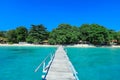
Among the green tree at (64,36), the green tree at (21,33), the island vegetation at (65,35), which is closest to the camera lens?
the green tree at (64,36)

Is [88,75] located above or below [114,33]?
below

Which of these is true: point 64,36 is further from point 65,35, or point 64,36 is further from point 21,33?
point 21,33

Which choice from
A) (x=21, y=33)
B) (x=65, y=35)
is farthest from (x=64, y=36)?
(x=21, y=33)

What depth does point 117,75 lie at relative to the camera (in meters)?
12.5

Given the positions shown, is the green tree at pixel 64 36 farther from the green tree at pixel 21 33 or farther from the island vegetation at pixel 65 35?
the green tree at pixel 21 33

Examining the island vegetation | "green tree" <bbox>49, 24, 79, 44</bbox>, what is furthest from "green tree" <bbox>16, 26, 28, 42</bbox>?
"green tree" <bbox>49, 24, 79, 44</bbox>

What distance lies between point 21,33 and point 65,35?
38.6 ft

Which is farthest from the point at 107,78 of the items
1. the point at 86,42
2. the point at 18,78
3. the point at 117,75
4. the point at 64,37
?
the point at 86,42

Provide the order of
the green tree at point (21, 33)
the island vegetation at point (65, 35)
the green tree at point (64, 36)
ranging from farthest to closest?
the green tree at point (21, 33), the island vegetation at point (65, 35), the green tree at point (64, 36)

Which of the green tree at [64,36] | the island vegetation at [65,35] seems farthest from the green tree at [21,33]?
the green tree at [64,36]

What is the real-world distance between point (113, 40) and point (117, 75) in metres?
47.4

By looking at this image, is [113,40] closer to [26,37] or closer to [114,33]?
[114,33]

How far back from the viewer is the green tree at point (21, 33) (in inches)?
2215

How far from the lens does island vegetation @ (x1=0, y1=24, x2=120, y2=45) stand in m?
52.4
